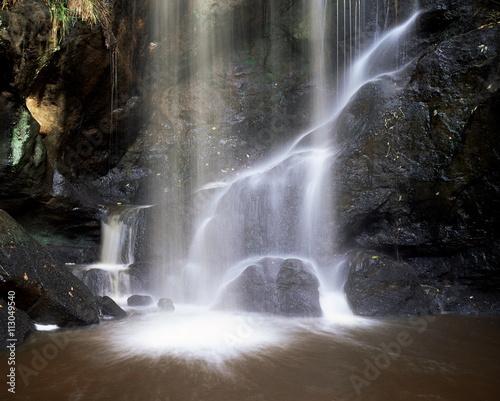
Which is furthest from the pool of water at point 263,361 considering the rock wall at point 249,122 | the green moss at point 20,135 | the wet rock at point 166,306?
the green moss at point 20,135

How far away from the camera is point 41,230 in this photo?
30.2 feet

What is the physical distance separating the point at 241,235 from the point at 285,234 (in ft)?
3.42

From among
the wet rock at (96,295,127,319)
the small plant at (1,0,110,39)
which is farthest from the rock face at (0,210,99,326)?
the small plant at (1,0,110,39)

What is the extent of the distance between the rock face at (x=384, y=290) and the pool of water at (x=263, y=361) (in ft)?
1.29

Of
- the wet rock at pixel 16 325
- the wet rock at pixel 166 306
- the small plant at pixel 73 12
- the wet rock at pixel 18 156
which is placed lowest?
the wet rock at pixel 166 306

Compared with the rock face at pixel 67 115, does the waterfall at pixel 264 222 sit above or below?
below

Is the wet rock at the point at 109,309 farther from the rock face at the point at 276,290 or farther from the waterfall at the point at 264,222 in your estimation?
the waterfall at the point at 264,222

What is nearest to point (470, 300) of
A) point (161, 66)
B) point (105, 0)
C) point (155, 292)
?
point (155, 292)

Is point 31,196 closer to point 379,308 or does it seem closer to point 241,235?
point 241,235

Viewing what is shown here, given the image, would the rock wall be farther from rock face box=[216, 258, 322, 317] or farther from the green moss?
rock face box=[216, 258, 322, 317]

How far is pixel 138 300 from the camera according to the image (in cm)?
734

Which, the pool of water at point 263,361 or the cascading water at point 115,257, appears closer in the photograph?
the pool of water at point 263,361

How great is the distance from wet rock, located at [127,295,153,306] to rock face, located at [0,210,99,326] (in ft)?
5.32

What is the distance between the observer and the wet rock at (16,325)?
14.3 feet
